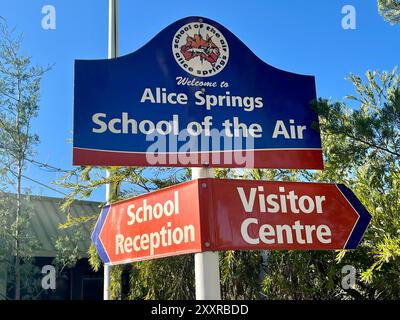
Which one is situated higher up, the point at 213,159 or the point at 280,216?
the point at 213,159

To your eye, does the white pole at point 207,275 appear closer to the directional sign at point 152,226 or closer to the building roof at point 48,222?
the directional sign at point 152,226

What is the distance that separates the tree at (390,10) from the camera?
11.5ft

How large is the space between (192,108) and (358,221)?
3.26ft

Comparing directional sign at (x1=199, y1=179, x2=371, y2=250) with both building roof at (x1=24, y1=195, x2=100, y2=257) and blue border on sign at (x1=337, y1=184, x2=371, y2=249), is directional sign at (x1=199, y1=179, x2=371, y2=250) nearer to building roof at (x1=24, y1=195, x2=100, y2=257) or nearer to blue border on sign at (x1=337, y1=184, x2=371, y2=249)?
blue border on sign at (x1=337, y1=184, x2=371, y2=249)

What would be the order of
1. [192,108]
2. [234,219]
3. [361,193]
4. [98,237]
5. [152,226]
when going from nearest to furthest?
1. [234,219]
2. [152,226]
3. [192,108]
4. [98,237]
5. [361,193]

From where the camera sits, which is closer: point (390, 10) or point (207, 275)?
point (207, 275)

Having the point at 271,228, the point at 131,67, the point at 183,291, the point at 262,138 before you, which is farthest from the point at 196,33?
the point at 183,291

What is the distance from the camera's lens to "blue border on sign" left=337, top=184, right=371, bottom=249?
261 centimetres

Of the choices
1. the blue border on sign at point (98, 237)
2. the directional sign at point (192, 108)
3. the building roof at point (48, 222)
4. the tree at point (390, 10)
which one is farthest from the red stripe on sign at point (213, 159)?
the building roof at point (48, 222)

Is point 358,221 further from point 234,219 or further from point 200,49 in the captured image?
point 200,49

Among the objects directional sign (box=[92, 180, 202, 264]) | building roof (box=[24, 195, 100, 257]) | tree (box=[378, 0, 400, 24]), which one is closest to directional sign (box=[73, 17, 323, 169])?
directional sign (box=[92, 180, 202, 264])

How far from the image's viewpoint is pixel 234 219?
2438 mm

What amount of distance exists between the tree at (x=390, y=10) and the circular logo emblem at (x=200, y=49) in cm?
134

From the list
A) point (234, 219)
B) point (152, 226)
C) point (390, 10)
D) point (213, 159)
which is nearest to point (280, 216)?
point (234, 219)
